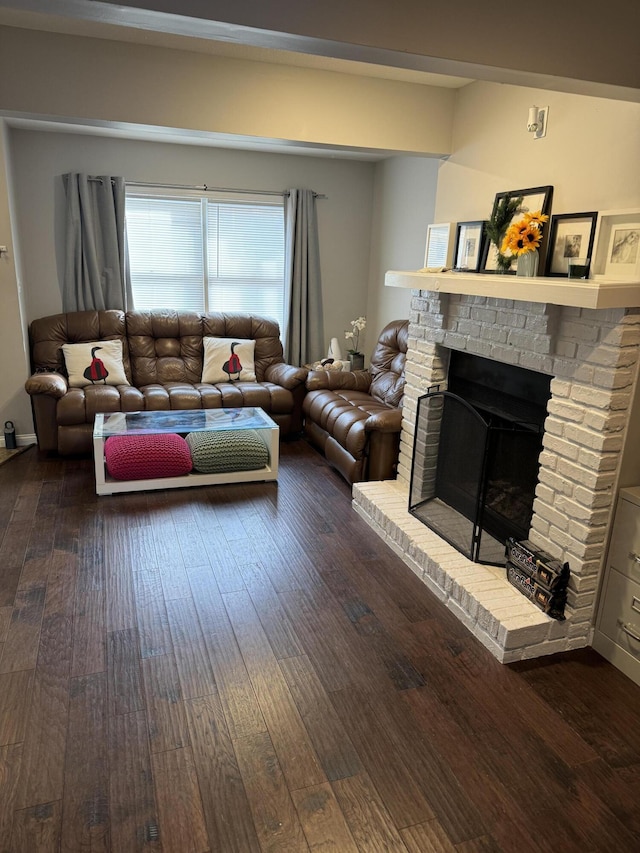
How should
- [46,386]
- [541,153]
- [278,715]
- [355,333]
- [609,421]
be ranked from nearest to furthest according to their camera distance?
[278,715], [609,421], [541,153], [46,386], [355,333]

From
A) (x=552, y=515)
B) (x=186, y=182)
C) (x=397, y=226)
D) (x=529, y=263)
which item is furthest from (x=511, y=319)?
(x=186, y=182)

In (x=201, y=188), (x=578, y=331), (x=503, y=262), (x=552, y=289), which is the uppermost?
(x=201, y=188)

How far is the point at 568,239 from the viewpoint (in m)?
2.64

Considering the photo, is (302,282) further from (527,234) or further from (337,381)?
(527,234)

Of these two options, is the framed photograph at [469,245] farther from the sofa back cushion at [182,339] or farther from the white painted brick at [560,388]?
the sofa back cushion at [182,339]

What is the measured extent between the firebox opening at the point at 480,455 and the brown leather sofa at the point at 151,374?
182cm

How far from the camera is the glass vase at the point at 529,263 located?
270 centimetres

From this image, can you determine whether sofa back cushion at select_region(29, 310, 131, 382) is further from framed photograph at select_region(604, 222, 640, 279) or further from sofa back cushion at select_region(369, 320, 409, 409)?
framed photograph at select_region(604, 222, 640, 279)

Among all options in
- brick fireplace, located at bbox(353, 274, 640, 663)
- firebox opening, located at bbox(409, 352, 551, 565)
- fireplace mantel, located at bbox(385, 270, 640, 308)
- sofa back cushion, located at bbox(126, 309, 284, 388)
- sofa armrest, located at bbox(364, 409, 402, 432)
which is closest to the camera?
fireplace mantel, located at bbox(385, 270, 640, 308)

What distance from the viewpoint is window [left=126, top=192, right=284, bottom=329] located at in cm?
545

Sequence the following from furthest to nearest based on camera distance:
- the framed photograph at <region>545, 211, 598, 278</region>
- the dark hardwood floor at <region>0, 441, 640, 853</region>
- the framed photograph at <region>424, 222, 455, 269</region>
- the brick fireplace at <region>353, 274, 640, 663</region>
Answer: the framed photograph at <region>424, 222, 455, 269</region> < the framed photograph at <region>545, 211, 598, 278</region> < the brick fireplace at <region>353, 274, 640, 663</region> < the dark hardwood floor at <region>0, 441, 640, 853</region>

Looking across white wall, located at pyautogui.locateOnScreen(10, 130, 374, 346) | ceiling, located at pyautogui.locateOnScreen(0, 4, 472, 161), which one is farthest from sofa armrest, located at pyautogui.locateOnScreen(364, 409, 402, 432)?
white wall, located at pyautogui.locateOnScreen(10, 130, 374, 346)

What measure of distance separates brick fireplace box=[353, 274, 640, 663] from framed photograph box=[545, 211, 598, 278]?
22 centimetres

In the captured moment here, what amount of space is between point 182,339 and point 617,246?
3867 mm
